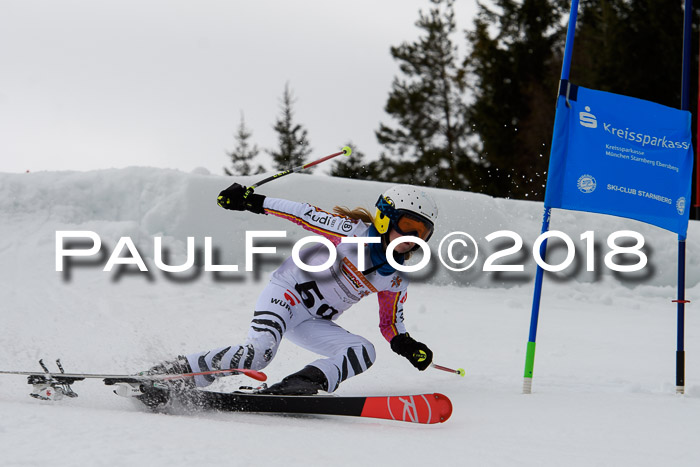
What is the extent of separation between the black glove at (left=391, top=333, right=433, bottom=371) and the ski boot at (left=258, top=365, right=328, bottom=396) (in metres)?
0.74

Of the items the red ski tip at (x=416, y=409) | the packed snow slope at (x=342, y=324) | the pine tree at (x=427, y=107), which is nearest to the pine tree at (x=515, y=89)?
the pine tree at (x=427, y=107)

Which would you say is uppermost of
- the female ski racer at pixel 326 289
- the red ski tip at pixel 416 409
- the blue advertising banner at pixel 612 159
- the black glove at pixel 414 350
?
the blue advertising banner at pixel 612 159

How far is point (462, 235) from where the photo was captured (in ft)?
32.7

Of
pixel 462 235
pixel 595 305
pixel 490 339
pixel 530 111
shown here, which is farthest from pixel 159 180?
pixel 530 111

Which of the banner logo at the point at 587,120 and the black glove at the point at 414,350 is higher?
the banner logo at the point at 587,120

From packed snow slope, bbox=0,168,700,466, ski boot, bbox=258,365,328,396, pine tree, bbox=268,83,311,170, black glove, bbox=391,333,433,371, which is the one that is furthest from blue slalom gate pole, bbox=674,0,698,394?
pine tree, bbox=268,83,311,170

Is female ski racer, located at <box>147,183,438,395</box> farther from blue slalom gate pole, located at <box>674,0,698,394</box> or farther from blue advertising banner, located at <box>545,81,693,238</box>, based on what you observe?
blue slalom gate pole, located at <box>674,0,698,394</box>

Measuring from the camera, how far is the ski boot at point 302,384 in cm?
383

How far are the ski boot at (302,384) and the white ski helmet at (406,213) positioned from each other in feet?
2.94

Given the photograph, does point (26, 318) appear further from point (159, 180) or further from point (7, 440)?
point (7, 440)

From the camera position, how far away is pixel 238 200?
4262 mm

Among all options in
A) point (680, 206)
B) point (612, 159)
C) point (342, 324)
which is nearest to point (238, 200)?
point (612, 159)

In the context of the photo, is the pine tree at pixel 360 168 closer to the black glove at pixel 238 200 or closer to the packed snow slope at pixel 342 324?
the packed snow slope at pixel 342 324

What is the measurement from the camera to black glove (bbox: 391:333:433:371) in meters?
4.50
